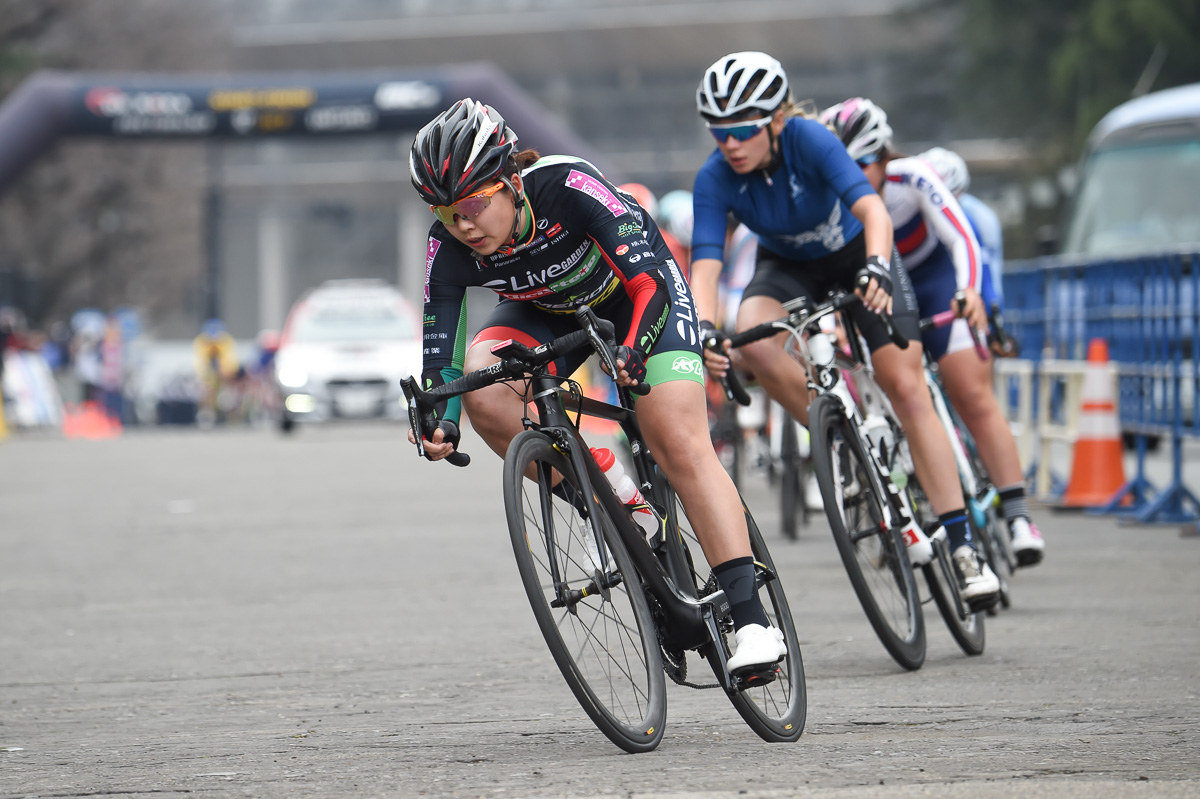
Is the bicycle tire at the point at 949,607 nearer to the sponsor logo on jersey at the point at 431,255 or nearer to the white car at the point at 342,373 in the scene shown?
the sponsor logo on jersey at the point at 431,255

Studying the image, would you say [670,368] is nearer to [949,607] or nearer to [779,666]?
[779,666]

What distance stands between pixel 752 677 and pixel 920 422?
86.3 inches

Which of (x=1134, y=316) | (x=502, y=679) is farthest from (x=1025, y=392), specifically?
(x=502, y=679)

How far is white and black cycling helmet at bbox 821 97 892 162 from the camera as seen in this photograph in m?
7.42

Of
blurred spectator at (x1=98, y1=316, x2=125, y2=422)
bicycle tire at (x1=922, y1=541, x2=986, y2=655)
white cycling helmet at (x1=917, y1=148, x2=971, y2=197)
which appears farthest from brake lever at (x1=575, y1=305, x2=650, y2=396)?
blurred spectator at (x1=98, y1=316, x2=125, y2=422)

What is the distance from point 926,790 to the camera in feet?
13.7

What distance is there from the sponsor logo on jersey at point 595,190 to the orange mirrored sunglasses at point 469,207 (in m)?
0.28

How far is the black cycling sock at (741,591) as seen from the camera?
4.92 m

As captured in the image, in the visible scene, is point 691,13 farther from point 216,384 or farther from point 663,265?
point 663,265

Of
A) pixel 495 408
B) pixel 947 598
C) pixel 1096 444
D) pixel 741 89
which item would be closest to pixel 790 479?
pixel 1096 444

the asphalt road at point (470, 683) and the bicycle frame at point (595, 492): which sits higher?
the bicycle frame at point (595, 492)

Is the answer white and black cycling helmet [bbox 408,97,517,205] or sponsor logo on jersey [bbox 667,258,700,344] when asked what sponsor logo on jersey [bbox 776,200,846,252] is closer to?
sponsor logo on jersey [bbox 667,258,700,344]

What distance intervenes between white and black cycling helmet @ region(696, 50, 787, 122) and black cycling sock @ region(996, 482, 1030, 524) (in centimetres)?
237

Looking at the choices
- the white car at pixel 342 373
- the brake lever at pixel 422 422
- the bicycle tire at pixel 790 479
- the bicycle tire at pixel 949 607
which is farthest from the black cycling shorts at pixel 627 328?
the white car at pixel 342 373
